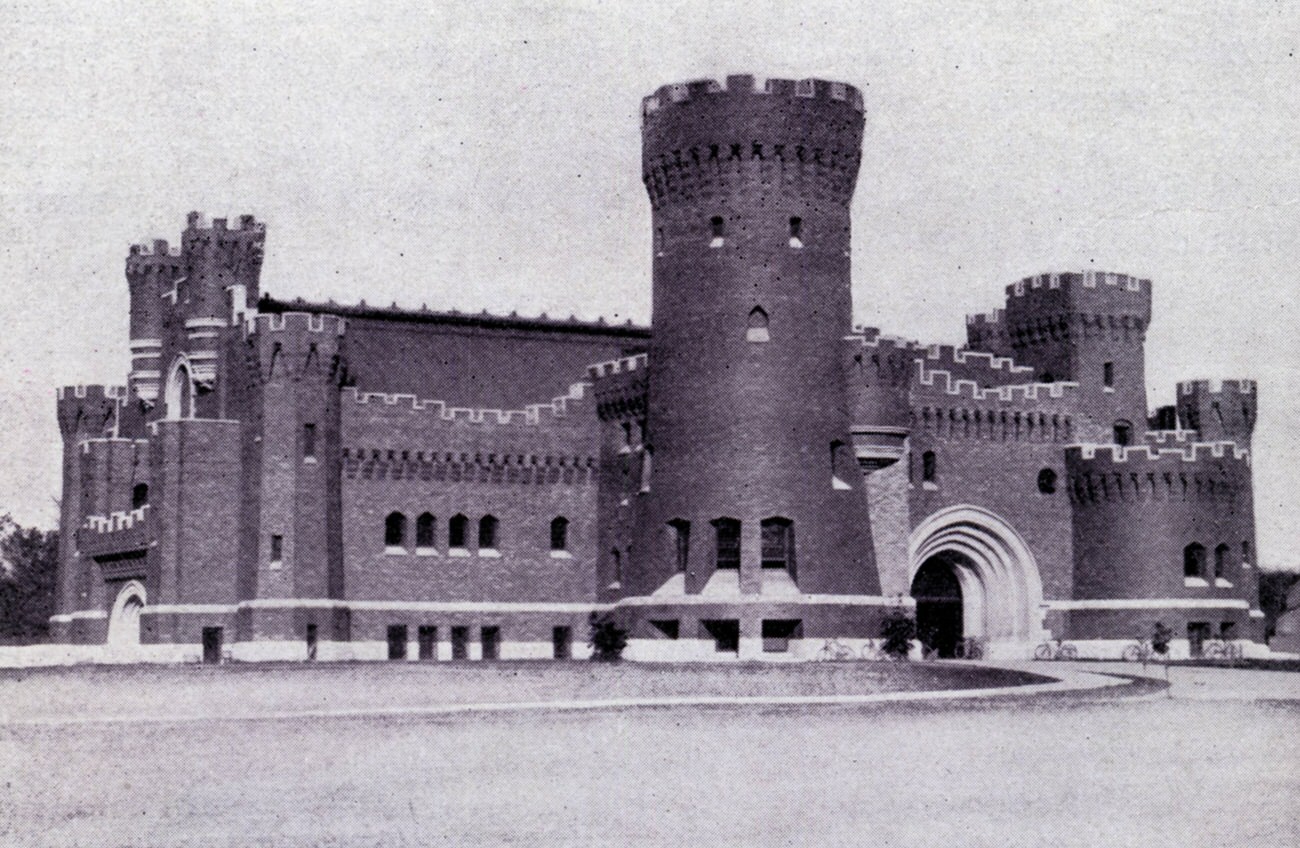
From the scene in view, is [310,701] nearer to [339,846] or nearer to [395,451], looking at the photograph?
[339,846]

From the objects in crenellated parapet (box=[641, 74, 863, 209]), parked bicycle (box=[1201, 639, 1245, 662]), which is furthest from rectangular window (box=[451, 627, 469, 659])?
parked bicycle (box=[1201, 639, 1245, 662])

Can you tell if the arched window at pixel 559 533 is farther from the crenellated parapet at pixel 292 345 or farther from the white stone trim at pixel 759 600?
the crenellated parapet at pixel 292 345

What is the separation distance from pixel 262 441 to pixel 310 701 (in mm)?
22826

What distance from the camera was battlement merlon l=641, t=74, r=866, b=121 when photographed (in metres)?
58.4

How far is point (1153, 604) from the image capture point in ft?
215

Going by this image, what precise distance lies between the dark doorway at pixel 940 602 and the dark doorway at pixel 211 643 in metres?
22.5

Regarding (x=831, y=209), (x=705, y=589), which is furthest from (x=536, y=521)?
(x=831, y=209)

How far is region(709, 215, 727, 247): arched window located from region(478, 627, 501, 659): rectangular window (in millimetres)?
14979

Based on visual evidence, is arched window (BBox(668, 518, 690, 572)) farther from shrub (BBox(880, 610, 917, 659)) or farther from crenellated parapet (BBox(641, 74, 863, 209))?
crenellated parapet (BBox(641, 74, 863, 209))

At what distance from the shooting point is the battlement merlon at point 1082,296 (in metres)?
69.0

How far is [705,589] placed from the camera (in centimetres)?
5806

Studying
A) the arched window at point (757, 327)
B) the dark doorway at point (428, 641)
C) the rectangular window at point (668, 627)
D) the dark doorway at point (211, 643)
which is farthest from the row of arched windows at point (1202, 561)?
the dark doorway at point (211, 643)

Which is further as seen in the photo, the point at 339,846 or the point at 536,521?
the point at 536,521

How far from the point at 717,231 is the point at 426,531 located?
14.1 metres
